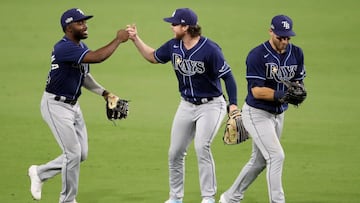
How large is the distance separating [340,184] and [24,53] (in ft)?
31.8

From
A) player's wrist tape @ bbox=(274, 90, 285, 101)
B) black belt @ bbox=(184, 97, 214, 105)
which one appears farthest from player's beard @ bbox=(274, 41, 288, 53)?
black belt @ bbox=(184, 97, 214, 105)

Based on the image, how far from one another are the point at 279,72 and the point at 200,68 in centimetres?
95

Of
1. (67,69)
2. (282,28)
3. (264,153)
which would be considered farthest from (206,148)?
(67,69)

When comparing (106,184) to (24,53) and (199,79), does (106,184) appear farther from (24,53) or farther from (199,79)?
(24,53)

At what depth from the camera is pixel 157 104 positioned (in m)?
15.7

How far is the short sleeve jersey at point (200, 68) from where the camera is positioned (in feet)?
32.9

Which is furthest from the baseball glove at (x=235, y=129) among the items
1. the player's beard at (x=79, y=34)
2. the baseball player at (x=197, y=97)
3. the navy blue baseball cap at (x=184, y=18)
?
the player's beard at (x=79, y=34)

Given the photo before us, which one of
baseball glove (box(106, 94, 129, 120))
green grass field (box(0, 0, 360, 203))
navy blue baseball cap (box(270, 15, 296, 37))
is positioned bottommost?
green grass field (box(0, 0, 360, 203))

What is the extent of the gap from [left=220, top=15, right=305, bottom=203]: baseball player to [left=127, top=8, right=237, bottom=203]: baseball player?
467mm

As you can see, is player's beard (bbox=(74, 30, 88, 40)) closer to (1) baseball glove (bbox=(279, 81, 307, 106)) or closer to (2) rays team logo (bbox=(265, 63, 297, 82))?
(2) rays team logo (bbox=(265, 63, 297, 82))

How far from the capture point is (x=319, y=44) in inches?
775

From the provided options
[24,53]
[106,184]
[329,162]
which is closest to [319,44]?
[24,53]

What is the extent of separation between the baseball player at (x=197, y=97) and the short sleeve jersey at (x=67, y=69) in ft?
3.53

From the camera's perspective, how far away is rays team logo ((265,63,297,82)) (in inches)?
375
